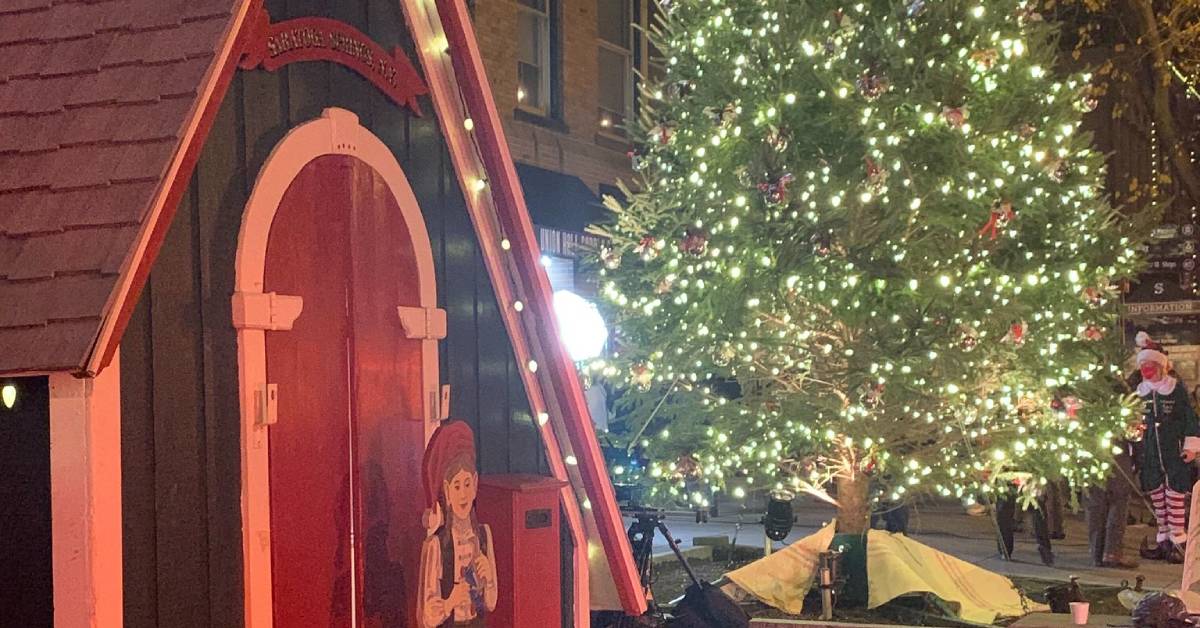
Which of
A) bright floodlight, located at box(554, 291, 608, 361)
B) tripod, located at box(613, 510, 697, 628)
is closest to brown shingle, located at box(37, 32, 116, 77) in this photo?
tripod, located at box(613, 510, 697, 628)

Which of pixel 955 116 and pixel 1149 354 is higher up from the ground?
pixel 955 116

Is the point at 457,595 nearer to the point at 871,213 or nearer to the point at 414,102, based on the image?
the point at 414,102

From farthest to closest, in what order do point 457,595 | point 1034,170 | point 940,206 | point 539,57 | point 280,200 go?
point 539,57 < point 1034,170 < point 940,206 < point 457,595 < point 280,200

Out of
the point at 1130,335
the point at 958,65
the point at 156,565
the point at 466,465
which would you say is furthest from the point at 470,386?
the point at 1130,335

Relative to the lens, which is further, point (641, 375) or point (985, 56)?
point (641, 375)

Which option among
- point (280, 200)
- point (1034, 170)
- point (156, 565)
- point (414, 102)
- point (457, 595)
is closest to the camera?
point (156, 565)

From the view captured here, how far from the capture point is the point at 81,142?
3303mm

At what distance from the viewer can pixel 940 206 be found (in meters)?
9.06

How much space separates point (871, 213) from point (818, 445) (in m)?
1.86

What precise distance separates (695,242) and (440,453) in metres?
5.34

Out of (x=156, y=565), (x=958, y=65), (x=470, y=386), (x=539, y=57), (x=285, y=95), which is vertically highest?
(x=539, y=57)

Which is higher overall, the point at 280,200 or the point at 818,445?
the point at 280,200

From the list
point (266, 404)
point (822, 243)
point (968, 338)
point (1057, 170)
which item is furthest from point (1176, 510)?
point (266, 404)

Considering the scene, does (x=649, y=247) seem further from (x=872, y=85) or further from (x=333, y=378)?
(x=333, y=378)
